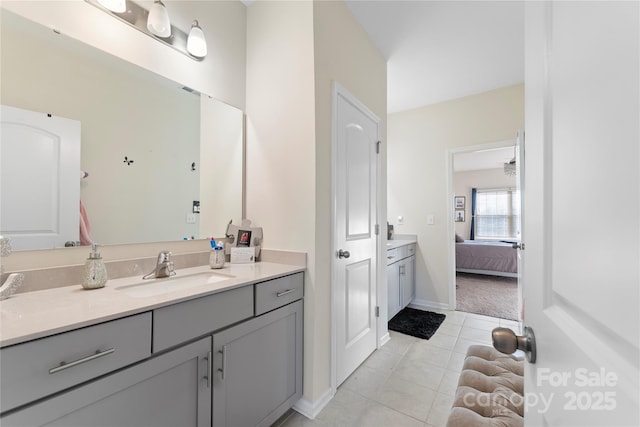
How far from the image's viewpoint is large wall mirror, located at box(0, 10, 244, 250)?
3.66 feet

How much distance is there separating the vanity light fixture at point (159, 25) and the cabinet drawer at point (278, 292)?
1.46 metres

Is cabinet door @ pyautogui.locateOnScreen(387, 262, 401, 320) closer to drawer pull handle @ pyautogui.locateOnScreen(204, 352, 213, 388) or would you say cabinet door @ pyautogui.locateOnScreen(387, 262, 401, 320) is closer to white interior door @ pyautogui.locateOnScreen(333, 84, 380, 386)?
white interior door @ pyautogui.locateOnScreen(333, 84, 380, 386)

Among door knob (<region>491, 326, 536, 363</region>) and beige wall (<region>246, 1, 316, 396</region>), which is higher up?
beige wall (<region>246, 1, 316, 396</region>)

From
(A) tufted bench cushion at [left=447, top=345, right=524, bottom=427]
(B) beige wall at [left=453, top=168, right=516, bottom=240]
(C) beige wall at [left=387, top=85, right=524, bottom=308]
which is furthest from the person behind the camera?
(B) beige wall at [left=453, top=168, right=516, bottom=240]

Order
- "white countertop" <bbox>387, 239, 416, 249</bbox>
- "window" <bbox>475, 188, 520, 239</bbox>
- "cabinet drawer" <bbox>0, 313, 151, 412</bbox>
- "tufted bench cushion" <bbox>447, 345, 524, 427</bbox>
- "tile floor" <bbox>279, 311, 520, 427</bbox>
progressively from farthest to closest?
"window" <bbox>475, 188, 520, 239</bbox>
"white countertop" <bbox>387, 239, 416, 249</bbox>
"tile floor" <bbox>279, 311, 520, 427</bbox>
"tufted bench cushion" <bbox>447, 345, 524, 427</bbox>
"cabinet drawer" <bbox>0, 313, 151, 412</bbox>

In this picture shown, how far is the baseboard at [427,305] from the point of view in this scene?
3.37 m

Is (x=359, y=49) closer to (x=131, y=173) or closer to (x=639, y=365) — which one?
(x=131, y=173)

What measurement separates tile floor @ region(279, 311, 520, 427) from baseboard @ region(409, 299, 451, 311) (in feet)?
2.12

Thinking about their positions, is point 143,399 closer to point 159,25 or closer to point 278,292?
point 278,292

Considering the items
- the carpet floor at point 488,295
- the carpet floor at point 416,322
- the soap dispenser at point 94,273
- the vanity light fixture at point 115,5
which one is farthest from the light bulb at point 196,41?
the carpet floor at point 488,295

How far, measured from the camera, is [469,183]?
7.64m

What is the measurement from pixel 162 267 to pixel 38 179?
2.02 ft

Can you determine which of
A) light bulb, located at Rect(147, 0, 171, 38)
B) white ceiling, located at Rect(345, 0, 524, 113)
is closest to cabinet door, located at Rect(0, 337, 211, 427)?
light bulb, located at Rect(147, 0, 171, 38)

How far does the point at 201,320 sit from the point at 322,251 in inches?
31.6
